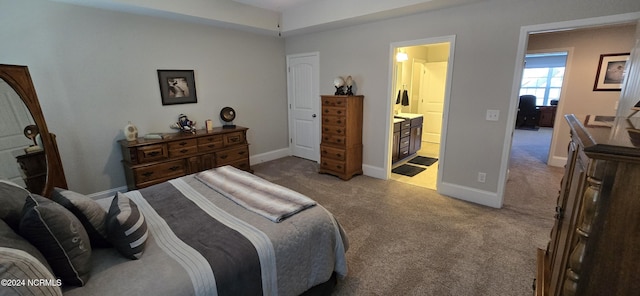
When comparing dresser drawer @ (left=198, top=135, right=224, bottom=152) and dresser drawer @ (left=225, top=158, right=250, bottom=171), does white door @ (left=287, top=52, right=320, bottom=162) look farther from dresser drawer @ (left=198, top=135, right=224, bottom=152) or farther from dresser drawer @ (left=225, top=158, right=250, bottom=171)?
dresser drawer @ (left=198, top=135, right=224, bottom=152)

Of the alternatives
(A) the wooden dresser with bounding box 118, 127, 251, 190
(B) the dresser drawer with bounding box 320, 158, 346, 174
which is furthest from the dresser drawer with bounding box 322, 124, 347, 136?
(A) the wooden dresser with bounding box 118, 127, 251, 190

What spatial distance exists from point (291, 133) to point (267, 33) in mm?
1933

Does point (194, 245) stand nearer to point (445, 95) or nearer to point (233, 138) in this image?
point (233, 138)

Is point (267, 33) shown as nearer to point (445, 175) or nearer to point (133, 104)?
point (133, 104)

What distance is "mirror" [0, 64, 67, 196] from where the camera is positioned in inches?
87.0

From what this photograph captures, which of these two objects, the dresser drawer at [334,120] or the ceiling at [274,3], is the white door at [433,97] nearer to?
the dresser drawer at [334,120]

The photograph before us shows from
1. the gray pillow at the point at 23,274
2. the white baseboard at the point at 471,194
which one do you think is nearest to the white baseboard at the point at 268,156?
the white baseboard at the point at 471,194

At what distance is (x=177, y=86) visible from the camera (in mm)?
3805

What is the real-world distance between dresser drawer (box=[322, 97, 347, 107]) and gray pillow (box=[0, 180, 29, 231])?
10.8ft

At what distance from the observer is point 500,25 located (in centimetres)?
282

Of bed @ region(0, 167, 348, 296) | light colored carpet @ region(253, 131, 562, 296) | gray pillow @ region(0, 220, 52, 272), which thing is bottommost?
light colored carpet @ region(253, 131, 562, 296)

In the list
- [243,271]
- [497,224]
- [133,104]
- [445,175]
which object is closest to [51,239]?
[243,271]

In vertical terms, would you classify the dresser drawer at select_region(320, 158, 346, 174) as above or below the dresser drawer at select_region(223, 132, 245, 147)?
below

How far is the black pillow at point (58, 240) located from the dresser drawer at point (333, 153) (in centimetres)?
319
